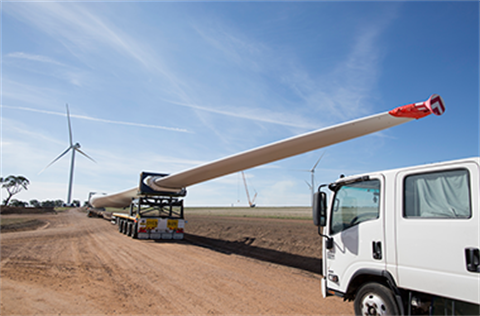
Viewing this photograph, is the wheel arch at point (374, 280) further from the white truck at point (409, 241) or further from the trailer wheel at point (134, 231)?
the trailer wheel at point (134, 231)

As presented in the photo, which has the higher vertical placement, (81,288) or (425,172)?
(425,172)

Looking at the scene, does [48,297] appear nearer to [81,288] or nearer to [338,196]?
[81,288]

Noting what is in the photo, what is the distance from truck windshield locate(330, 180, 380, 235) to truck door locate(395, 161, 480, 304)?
44 centimetres

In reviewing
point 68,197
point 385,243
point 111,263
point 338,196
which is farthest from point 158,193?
point 68,197

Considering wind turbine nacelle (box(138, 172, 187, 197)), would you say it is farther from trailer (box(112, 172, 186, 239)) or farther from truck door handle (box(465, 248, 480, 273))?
truck door handle (box(465, 248, 480, 273))

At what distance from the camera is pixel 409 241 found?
13.2ft

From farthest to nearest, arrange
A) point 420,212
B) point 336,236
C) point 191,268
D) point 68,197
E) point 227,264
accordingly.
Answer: point 68,197, point 227,264, point 191,268, point 336,236, point 420,212

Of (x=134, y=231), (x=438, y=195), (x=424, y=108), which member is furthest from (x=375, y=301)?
(x=134, y=231)

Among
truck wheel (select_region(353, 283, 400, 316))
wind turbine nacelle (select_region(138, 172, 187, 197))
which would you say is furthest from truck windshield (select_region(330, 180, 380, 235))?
wind turbine nacelle (select_region(138, 172, 187, 197))

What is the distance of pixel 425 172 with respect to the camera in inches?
163

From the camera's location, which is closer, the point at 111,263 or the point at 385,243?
the point at 385,243

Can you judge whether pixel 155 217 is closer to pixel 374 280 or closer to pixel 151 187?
pixel 151 187

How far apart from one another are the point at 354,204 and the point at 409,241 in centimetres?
115

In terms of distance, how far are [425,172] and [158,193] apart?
16.1 meters
